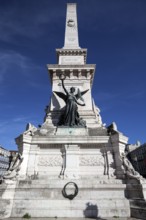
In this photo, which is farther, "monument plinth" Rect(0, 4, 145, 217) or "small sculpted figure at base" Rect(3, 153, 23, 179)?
"small sculpted figure at base" Rect(3, 153, 23, 179)

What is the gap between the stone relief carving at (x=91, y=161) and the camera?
1082 cm

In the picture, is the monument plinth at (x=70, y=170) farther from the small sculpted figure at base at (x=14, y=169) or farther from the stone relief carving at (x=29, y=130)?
the small sculpted figure at base at (x=14, y=169)

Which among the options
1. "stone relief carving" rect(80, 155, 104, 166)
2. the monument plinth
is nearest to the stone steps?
the monument plinth

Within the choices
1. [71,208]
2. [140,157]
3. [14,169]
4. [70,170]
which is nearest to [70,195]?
[71,208]

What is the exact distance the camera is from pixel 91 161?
10914 millimetres

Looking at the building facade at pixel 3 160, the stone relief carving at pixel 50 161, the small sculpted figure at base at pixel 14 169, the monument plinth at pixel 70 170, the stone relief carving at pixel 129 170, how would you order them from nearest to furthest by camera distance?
the monument plinth at pixel 70 170 < the stone relief carving at pixel 129 170 < the small sculpted figure at base at pixel 14 169 < the stone relief carving at pixel 50 161 < the building facade at pixel 3 160

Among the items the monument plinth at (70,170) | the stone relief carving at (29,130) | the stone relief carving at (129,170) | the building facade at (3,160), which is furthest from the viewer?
the building facade at (3,160)

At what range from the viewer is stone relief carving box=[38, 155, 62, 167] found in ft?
35.4

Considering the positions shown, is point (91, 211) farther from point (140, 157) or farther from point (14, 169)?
point (140, 157)

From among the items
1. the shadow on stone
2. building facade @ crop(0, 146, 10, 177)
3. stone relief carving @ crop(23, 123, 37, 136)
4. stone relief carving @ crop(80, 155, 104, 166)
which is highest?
building facade @ crop(0, 146, 10, 177)

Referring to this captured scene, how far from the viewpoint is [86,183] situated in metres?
9.04

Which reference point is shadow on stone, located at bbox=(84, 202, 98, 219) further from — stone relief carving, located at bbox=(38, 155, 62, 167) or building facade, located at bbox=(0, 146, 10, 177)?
building facade, located at bbox=(0, 146, 10, 177)

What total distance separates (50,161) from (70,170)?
1.50m

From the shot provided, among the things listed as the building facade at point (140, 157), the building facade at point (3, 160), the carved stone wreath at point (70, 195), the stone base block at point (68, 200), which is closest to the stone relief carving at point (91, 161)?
the stone base block at point (68, 200)
